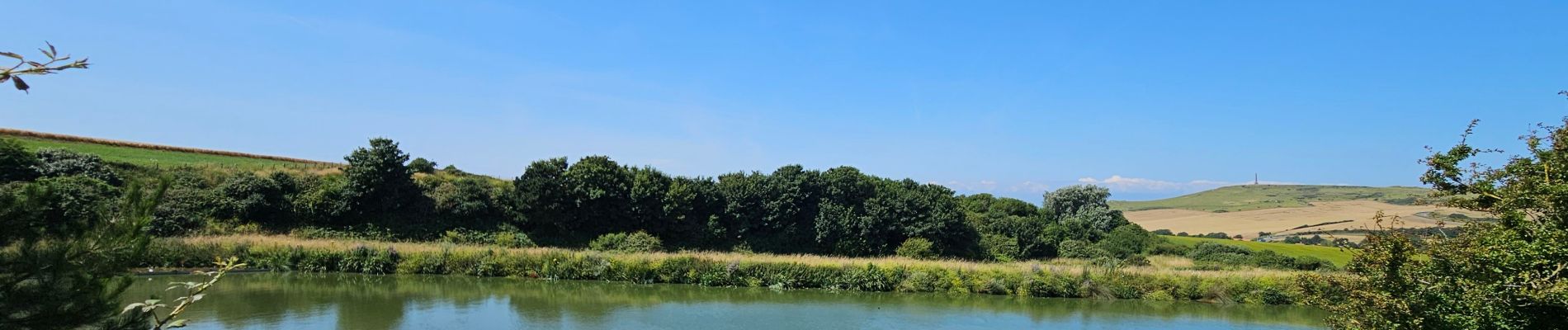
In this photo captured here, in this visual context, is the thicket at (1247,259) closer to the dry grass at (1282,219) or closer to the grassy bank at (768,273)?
the grassy bank at (768,273)

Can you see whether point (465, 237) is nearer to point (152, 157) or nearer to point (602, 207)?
point (602, 207)

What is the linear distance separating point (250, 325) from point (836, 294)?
Answer: 1597cm

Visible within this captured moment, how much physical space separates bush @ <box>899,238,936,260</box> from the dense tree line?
0.47ft

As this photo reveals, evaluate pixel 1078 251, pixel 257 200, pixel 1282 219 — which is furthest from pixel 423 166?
pixel 1282 219

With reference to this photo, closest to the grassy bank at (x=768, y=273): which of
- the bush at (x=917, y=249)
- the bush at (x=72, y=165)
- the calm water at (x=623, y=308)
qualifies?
the calm water at (x=623, y=308)

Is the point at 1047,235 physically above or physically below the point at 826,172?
below

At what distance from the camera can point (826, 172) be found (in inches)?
1724

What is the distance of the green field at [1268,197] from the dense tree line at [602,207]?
78.5 metres

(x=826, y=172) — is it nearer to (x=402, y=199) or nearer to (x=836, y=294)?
(x=836, y=294)

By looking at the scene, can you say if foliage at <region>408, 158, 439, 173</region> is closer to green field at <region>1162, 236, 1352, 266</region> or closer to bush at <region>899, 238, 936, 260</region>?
bush at <region>899, 238, 936, 260</region>

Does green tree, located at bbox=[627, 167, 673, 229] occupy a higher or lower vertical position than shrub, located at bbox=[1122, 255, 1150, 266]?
higher

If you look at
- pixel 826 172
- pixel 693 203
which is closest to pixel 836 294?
pixel 693 203

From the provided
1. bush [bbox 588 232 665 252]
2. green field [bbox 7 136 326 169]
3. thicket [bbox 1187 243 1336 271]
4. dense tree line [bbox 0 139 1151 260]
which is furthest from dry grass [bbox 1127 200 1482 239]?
green field [bbox 7 136 326 169]

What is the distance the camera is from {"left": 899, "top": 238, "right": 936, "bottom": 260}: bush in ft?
125
